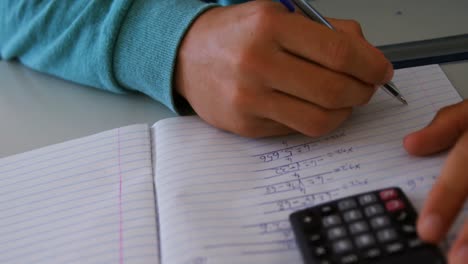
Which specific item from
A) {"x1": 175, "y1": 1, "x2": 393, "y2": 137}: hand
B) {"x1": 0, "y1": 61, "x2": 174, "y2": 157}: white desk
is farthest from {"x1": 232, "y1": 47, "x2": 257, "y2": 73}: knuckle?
{"x1": 0, "y1": 61, "x2": 174, "y2": 157}: white desk

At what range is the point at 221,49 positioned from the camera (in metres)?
0.43

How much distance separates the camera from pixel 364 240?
31 centimetres

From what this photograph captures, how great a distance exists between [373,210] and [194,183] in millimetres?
154

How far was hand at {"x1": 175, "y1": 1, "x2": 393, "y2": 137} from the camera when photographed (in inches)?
15.3

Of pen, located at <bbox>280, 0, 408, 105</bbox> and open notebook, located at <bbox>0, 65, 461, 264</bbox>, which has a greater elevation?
pen, located at <bbox>280, 0, 408, 105</bbox>

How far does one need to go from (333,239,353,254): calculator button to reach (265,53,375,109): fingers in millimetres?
132

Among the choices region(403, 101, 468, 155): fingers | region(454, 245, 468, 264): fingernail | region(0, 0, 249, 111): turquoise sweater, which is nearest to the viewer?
region(454, 245, 468, 264): fingernail

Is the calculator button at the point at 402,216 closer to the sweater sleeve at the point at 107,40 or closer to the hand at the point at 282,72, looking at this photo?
the hand at the point at 282,72

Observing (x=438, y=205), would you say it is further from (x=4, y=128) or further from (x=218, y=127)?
(x=4, y=128)

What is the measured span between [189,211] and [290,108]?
0.42 feet

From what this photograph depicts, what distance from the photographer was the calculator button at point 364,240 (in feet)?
1.01

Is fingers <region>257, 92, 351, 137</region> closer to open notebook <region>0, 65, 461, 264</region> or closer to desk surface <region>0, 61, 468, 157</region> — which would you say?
open notebook <region>0, 65, 461, 264</region>

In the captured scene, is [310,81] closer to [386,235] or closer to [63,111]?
[386,235]

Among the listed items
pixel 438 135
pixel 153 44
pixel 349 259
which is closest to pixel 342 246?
pixel 349 259
